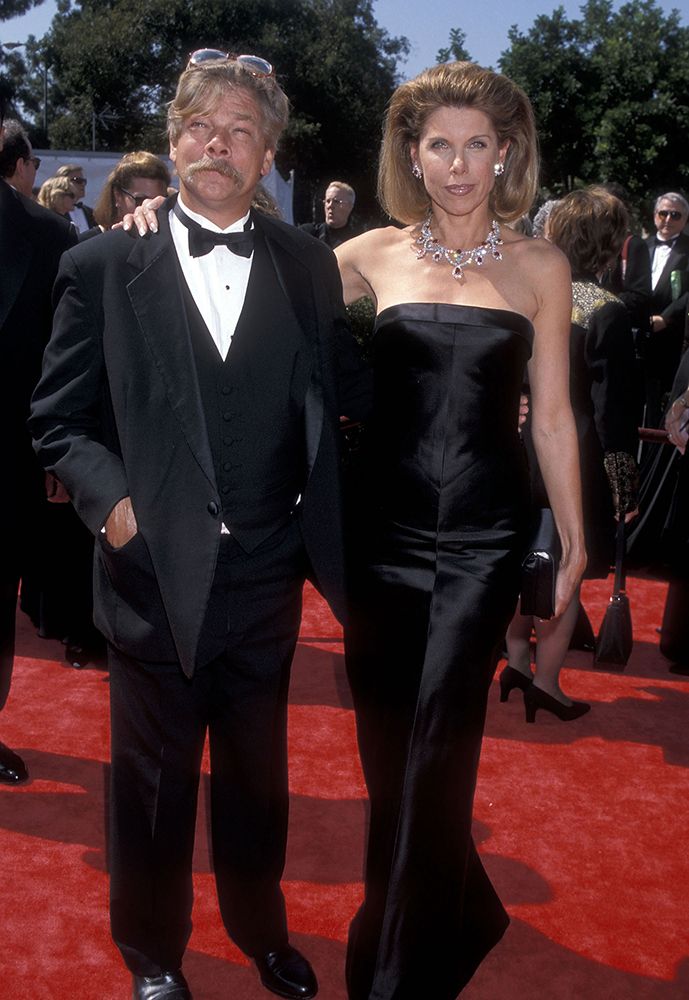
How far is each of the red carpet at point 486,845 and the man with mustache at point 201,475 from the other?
397 mm

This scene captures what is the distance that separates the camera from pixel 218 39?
5591 cm

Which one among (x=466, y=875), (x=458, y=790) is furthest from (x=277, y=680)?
(x=466, y=875)

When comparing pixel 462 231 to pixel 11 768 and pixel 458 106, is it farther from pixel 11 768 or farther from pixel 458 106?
pixel 11 768

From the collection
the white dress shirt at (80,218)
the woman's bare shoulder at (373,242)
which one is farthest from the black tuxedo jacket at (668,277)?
the woman's bare shoulder at (373,242)

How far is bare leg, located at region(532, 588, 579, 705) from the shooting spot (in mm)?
4773

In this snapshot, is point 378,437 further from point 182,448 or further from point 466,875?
point 466,875

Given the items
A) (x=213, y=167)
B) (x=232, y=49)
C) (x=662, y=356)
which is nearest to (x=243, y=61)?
(x=213, y=167)

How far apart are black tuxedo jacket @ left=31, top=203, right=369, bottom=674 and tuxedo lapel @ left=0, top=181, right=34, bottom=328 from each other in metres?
1.31

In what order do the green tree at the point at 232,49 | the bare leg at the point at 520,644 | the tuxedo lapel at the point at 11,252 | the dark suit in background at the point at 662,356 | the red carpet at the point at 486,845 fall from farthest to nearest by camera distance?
1. the green tree at the point at 232,49
2. the dark suit in background at the point at 662,356
3. the bare leg at the point at 520,644
4. the tuxedo lapel at the point at 11,252
5. the red carpet at the point at 486,845

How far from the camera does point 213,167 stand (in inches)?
96.3

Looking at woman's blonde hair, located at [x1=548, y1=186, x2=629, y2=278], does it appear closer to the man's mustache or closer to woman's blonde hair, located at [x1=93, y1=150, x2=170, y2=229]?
woman's blonde hair, located at [x1=93, y1=150, x2=170, y2=229]

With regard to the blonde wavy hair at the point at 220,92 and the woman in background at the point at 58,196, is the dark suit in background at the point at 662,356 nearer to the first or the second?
the woman in background at the point at 58,196

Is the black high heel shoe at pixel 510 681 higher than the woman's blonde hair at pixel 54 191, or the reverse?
the woman's blonde hair at pixel 54 191

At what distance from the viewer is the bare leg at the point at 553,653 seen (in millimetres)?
4773
